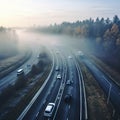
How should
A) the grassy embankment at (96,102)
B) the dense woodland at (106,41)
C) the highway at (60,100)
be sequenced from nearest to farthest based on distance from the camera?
the highway at (60,100)
the grassy embankment at (96,102)
the dense woodland at (106,41)

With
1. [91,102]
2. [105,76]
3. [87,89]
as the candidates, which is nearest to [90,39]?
[105,76]

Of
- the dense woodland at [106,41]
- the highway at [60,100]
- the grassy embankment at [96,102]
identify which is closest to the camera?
the highway at [60,100]

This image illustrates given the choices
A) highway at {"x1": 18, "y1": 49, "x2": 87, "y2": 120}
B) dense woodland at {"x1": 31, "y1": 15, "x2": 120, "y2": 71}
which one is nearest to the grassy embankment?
highway at {"x1": 18, "y1": 49, "x2": 87, "y2": 120}

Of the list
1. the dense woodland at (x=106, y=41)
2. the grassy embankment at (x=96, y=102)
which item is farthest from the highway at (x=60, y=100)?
the dense woodland at (x=106, y=41)

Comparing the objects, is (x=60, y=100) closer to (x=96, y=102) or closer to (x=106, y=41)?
(x=96, y=102)

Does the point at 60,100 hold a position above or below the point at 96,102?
above

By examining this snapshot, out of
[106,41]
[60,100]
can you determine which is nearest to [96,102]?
[60,100]

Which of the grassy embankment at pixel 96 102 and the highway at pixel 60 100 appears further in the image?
the grassy embankment at pixel 96 102

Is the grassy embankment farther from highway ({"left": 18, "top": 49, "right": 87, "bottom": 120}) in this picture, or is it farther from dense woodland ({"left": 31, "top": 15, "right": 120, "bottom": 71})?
dense woodland ({"left": 31, "top": 15, "right": 120, "bottom": 71})

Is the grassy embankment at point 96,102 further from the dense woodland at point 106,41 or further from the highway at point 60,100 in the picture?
the dense woodland at point 106,41

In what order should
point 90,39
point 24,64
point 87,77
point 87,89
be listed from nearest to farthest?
point 87,89, point 87,77, point 24,64, point 90,39

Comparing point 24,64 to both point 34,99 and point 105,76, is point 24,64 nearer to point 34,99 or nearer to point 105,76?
point 105,76
